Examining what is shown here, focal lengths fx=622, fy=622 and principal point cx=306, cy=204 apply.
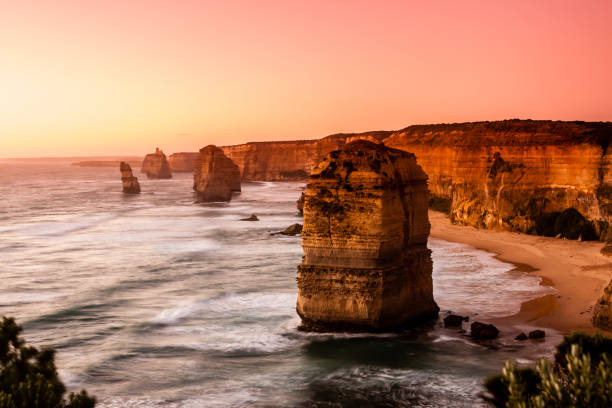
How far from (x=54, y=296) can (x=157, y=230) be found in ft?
95.5

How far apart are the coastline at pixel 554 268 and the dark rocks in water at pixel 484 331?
1.88 meters

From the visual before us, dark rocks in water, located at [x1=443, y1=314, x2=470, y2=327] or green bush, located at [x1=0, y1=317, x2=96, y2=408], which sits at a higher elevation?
green bush, located at [x1=0, y1=317, x2=96, y2=408]

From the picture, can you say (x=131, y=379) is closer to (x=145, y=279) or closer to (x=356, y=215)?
(x=356, y=215)

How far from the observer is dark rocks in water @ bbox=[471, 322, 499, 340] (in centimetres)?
2112

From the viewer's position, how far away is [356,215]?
2077 cm

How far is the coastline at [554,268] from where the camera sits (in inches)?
917

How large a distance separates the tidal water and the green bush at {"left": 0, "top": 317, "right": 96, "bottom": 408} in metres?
6.06

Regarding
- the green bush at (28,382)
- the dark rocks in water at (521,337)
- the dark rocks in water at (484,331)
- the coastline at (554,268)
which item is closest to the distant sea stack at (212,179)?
the coastline at (554,268)

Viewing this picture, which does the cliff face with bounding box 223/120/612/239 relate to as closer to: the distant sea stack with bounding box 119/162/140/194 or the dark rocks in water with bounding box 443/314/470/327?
the dark rocks in water with bounding box 443/314/470/327

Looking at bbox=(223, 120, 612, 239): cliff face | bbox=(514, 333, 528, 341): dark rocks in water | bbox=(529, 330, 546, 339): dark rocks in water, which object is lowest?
bbox=(514, 333, 528, 341): dark rocks in water

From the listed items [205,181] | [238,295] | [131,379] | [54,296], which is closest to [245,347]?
[131,379]

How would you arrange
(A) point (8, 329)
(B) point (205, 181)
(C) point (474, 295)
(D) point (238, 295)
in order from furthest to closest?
(B) point (205, 181) → (D) point (238, 295) → (C) point (474, 295) → (A) point (8, 329)

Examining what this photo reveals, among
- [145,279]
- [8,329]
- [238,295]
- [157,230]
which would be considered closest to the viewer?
[8,329]

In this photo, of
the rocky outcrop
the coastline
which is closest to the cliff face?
the coastline
